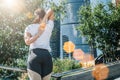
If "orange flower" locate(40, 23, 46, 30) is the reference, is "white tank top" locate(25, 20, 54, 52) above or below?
below

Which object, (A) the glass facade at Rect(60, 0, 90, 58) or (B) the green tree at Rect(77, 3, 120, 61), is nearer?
(B) the green tree at Rect(77, 3, 120, 61)

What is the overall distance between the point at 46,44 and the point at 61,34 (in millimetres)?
175209

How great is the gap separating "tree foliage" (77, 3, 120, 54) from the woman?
2745 cm

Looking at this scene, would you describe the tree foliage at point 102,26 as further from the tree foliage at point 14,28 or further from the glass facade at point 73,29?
the glass facade at point 73,29

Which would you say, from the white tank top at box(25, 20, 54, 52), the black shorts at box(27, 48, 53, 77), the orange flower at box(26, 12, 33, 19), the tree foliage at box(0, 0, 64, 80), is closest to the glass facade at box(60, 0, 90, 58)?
the tree foliage at box(0, 0, 64, 80)

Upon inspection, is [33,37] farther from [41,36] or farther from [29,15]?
[29,15]

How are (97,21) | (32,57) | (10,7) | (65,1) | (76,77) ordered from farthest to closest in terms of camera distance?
(97,21), (65,1), (10,7), (76,77), (32,57)

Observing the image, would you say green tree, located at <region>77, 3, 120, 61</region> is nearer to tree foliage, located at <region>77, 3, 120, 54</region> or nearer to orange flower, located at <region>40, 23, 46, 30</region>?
tree foliage, located at <region>77, 3, 120, 54</region>

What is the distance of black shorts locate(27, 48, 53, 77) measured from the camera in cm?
350

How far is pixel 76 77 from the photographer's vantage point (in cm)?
757

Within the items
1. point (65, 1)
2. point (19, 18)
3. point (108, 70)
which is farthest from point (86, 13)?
point (108, 70)

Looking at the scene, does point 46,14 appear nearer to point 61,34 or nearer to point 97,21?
point 97,21

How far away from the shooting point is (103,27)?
1238 inches

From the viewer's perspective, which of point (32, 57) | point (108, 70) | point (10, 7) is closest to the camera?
point (32, 57)
